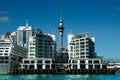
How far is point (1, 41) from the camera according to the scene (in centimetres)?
19850

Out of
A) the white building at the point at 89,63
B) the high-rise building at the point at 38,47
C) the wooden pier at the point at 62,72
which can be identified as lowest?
the wooden pier at the point at 62,72

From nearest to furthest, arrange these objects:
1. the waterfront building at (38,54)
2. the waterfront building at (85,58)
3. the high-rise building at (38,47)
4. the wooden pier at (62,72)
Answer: the wooden pier at (62,72)
the waterfront building at (85,58)
the waterfront building at (38,54)
the high-rise building at (38,47)

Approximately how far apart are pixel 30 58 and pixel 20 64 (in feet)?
25.9

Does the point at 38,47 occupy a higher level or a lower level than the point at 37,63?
higher

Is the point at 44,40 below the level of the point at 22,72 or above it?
above

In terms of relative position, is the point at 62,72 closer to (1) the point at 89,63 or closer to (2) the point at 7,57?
(1) the point at 89,63

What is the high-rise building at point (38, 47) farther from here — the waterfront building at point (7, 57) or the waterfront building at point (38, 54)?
the waterfront building at point (7, 57)

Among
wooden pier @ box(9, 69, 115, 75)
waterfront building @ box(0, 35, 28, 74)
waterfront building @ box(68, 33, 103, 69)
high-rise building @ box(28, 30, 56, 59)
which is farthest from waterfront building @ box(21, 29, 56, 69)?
waterfront building @ box(68, 33, 103, 69)

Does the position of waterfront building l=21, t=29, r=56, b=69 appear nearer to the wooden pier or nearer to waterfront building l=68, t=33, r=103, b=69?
the wooden pier

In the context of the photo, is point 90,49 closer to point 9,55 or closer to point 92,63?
point 92,63

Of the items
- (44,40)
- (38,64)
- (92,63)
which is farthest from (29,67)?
(92,63)

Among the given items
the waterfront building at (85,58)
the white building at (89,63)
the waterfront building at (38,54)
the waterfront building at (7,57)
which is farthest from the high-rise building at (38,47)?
the white building at (89,63)

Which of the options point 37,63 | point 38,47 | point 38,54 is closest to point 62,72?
point 37,63

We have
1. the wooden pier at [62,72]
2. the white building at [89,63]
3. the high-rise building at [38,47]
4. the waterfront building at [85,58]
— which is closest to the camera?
the wooden pier at [62,72]
